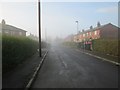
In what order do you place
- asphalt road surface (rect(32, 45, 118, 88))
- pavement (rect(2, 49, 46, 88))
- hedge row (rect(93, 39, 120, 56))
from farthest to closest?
1. hedge row (rect(93, 39, 120, 56))
2. asphalt road surface (rect(32, 45, 118, 88))
3. pavement (rect(2, 49, 46, 88))

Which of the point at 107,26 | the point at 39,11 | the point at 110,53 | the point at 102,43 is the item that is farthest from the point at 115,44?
the point at 107,26

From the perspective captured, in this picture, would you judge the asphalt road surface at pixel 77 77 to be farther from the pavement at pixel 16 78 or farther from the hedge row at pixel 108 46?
the hedge row at pixel 108 46

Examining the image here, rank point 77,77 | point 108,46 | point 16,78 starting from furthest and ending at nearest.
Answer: point 108,46, point 77,77, point 16,78

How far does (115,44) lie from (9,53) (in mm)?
15896

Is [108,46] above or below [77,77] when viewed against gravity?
above

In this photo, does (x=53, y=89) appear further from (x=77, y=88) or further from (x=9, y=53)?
(x=9, y=53)


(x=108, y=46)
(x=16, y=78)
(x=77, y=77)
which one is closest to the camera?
(x=16, y=78)

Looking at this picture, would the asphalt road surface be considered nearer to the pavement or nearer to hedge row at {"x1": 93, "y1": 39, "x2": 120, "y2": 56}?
the pavement

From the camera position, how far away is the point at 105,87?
7.36 meters

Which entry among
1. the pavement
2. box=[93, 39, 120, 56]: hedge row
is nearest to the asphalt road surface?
the pavement

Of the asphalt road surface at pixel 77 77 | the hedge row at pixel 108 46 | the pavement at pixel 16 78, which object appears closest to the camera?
the pavement at pixel 16 78

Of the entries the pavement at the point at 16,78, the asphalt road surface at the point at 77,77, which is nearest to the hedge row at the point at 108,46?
the asphalt road surface at the point at 77,77

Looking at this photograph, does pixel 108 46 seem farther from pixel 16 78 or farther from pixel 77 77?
pixel 16 78

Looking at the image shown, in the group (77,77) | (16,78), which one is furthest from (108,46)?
(16,78)
